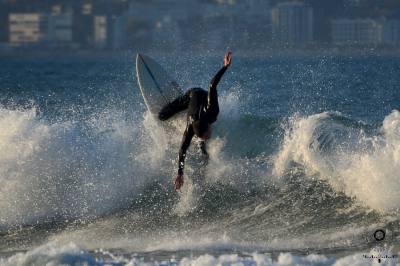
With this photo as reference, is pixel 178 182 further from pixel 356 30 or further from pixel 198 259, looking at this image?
pixel 356 30

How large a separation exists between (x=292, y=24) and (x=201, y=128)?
94.1m

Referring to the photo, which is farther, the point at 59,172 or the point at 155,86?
the point at 155,86

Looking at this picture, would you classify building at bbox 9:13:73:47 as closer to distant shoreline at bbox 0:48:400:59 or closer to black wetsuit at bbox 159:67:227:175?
distant shoreline at bbox 0:48:400:59

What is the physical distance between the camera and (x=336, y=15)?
109 metres

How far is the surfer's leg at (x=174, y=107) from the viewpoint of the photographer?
44.4 feet

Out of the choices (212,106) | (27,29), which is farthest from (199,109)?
(27,29)

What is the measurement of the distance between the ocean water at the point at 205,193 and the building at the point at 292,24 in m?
86.2

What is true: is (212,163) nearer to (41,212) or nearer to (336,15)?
(41,212)

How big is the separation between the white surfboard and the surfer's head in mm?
2055

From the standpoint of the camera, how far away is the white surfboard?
47.6 ft

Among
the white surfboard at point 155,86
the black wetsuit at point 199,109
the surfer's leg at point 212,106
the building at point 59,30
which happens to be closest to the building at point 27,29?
the building at point 59,30

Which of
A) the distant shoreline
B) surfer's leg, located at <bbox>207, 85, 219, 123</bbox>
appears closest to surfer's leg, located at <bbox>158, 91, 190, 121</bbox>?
surfer's leg, located at <bbox>207, 85, 219, 123</bbox>

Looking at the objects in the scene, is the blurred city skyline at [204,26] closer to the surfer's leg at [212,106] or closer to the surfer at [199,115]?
the surfer at [199,115]

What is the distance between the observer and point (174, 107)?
1384cm
